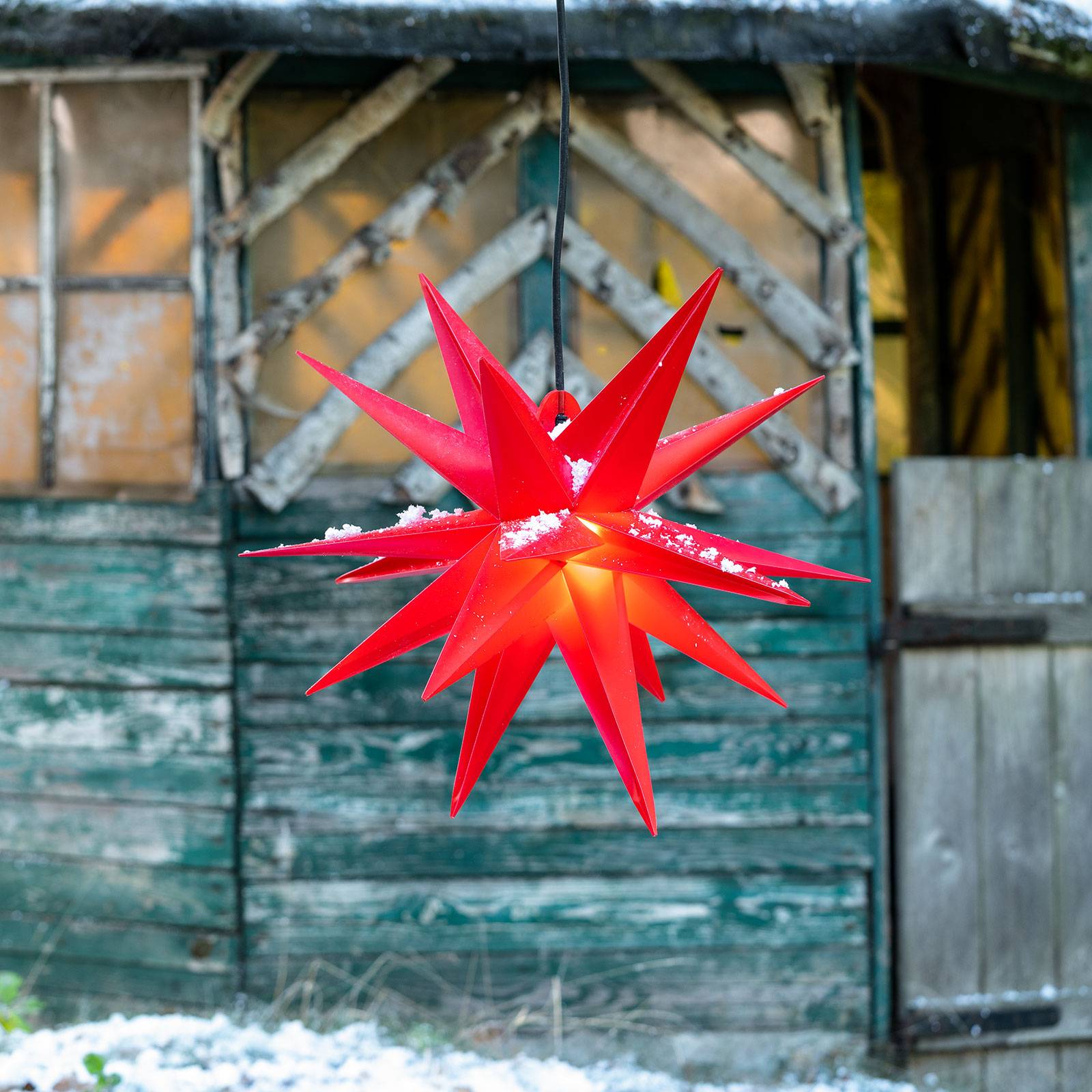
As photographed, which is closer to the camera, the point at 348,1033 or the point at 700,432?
the point at 700,432

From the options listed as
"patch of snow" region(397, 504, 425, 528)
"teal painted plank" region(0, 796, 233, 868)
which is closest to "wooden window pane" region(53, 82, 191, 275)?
"teal painted plank" region(0, 796, 233, 868)

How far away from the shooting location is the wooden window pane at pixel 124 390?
3.19 meters

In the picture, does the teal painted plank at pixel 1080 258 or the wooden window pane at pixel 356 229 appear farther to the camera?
the teal painted plank at pixel 1080 258

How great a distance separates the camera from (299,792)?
10.4ft

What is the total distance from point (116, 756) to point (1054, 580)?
3.00 meters

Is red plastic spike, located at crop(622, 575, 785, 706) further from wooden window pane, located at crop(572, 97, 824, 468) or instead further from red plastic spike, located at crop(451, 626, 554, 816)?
wooden window pane, located at crop(572, 97, 824, 468)

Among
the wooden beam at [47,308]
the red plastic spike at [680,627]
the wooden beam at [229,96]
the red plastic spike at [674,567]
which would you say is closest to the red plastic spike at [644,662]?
the red plastic spike at [680,627]

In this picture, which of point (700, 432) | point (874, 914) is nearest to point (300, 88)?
point (700, 432)

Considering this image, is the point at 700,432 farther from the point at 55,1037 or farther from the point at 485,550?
the point at 55,1037

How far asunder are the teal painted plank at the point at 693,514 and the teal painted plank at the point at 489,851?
877mm

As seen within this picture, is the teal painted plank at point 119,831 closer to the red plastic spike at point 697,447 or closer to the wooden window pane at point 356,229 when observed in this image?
the wooden window pane at point 356,229

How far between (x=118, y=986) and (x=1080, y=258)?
3901 mm

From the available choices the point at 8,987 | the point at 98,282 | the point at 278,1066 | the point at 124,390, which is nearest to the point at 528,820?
the point at 278,1066

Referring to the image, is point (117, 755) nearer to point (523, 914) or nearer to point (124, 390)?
point (124, 390)
